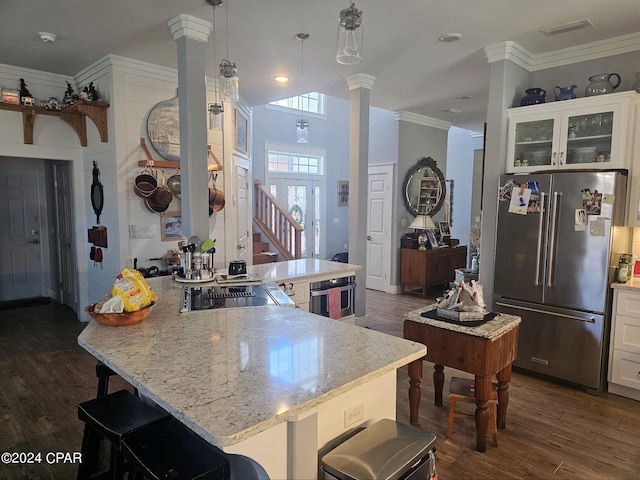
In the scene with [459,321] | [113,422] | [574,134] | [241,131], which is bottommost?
[113,422]

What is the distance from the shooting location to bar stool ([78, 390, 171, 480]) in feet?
5.53

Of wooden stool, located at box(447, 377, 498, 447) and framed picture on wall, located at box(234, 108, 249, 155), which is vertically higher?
framed picture on wall, located at box(234, 108, 249, 155)

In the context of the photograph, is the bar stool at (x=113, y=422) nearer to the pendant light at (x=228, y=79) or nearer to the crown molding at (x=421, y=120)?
the pendant light at (x=228, y=79)

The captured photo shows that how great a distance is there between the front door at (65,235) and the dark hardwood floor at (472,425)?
4.79 ft

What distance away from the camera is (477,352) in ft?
7.87

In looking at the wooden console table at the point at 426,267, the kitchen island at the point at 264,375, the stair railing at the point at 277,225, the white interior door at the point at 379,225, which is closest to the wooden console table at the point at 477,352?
the kitchen island at the point at 264,375

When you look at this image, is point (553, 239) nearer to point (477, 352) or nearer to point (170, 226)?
point (477, 352)

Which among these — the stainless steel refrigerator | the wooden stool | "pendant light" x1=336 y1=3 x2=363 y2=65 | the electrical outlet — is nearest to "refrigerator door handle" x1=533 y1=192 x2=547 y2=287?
the stainless steel refrigerator

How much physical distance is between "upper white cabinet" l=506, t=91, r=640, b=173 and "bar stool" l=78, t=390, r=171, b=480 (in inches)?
137

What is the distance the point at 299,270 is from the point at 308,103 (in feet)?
20.1

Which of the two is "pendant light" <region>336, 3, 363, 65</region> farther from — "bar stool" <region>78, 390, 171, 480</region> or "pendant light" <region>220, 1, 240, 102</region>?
"bar stool" <region>78, 390, 171, 480</region>

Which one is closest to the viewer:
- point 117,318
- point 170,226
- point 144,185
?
point 117,318

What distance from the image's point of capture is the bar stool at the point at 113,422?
1.69 meters

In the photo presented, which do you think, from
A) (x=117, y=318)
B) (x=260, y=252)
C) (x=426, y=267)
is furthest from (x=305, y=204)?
(x=117, y=318)
